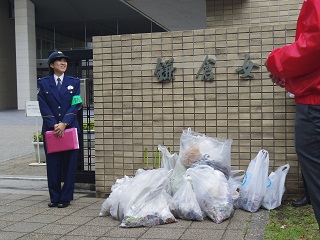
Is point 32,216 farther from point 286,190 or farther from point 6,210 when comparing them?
point 286,190

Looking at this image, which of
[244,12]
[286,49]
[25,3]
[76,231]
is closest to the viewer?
[286,49]

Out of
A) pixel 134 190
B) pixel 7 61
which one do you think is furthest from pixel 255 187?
pixel 7 61

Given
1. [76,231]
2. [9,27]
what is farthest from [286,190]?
[9,27]

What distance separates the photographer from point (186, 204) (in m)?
3.95

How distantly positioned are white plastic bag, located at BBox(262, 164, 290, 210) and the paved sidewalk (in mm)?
114

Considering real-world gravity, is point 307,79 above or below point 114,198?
above

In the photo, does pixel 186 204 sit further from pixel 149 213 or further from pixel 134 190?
pixel 134 190

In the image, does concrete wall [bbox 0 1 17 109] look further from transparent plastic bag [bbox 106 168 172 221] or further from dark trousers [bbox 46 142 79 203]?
transparent plastic bag [bbox 106 168 172 221]

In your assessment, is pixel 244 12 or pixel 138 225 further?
pixel 244 12

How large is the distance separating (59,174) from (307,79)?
143 inches

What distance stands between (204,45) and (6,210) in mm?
3095

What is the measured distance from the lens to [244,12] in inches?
288

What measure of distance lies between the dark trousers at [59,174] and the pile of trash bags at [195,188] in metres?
0.75

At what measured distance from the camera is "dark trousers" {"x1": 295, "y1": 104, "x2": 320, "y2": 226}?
6.70ft
